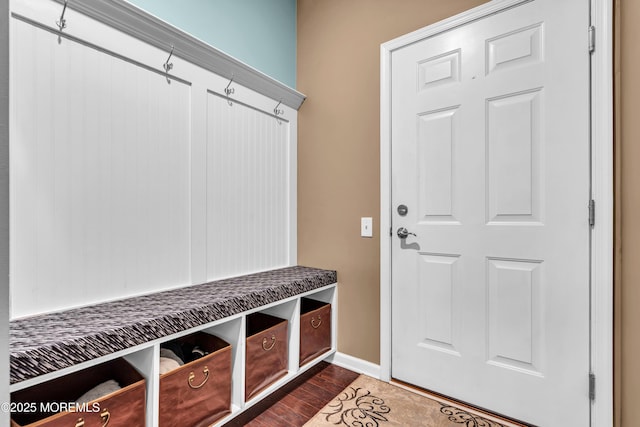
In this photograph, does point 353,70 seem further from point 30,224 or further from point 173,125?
point 30,224

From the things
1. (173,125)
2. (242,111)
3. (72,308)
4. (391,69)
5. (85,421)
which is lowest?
(85,421)

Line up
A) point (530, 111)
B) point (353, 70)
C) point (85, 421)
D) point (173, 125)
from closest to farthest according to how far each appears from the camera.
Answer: point (85, 421) → point (530, 111) → point (173, 125) → point (353, 70)

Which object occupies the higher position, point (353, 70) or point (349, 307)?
point (353, 70)

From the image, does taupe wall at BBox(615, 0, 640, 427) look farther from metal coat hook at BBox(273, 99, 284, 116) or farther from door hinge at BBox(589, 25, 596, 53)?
metal coat hook at BBox(273, 99, 284, 116)

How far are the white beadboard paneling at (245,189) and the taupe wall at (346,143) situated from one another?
18 cm

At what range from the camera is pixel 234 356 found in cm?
145

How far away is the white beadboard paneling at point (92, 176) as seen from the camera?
113cm

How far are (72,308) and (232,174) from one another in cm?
95

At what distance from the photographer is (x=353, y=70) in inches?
79.0

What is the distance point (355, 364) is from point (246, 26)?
84.2 inches

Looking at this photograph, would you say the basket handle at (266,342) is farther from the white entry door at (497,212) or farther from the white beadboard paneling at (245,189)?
the white entry door at (497,212)

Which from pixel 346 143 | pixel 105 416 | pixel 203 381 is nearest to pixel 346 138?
pixel 346 143

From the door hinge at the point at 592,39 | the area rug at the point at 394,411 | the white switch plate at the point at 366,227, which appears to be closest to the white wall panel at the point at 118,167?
the white switch plate at the point at 366,227

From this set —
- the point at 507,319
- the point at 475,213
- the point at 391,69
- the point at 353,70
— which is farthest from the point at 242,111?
the point at 507,319
